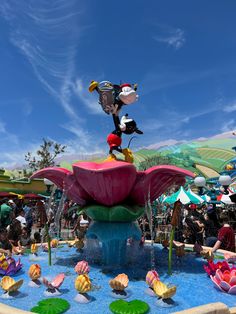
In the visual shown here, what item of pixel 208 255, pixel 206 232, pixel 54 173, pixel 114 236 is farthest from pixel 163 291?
pixel 206 232

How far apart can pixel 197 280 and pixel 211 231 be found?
485cm

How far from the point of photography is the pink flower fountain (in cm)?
554

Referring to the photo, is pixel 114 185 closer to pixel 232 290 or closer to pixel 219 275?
pixel 219 275

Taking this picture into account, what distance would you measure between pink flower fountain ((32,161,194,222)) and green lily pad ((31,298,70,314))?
201 cm

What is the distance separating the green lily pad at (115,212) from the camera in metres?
5.95

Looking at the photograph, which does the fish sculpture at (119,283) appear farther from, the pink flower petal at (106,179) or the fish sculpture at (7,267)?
the fish sculpture at (7,267)

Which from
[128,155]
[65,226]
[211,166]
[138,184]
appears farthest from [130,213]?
[211,166]

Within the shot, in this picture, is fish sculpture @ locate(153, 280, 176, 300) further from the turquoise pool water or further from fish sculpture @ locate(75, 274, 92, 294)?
fish sculpture @ locate(75, 274, 92, 294)

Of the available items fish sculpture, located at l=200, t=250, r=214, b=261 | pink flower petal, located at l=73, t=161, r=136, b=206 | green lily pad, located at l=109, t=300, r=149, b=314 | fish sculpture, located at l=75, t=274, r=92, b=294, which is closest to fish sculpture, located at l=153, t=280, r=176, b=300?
green lily pad, located at l=109, t=300, r=149, b=314

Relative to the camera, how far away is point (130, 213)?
19.6 feet

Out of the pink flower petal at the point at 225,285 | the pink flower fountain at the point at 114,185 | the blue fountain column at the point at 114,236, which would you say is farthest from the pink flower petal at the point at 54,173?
the pink flower petal at the point at 225,285

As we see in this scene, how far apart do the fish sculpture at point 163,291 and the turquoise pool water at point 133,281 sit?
0.14 metres

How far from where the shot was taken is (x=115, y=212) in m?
5.98

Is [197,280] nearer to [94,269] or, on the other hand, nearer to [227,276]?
[227,276]
